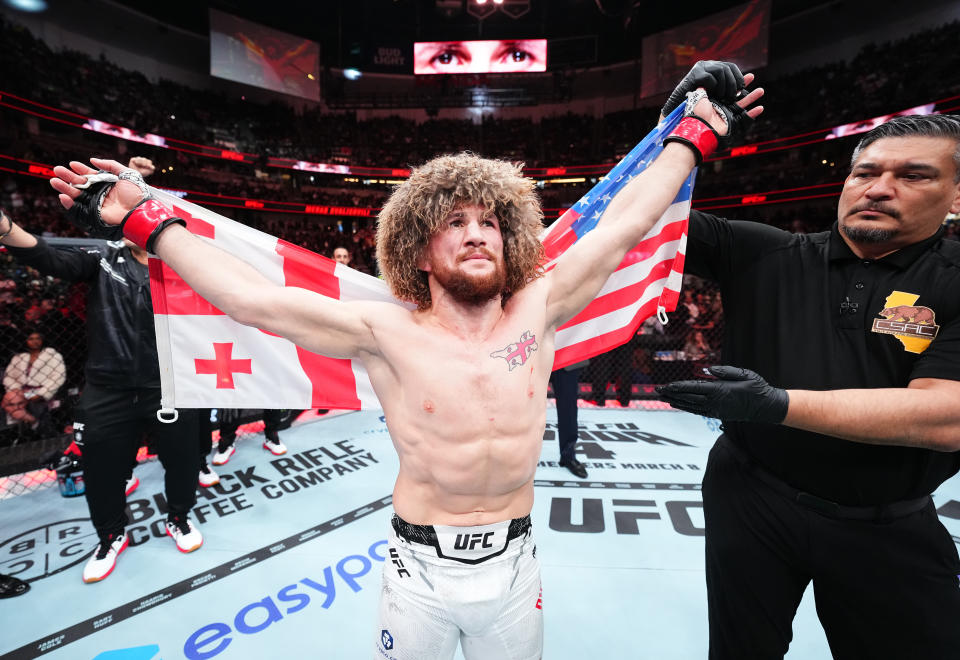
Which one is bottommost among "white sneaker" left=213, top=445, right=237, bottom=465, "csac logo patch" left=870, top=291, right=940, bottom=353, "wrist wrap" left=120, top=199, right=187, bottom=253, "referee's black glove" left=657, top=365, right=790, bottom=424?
"white sneaker" left=213, top=445, right=237, bottom=465

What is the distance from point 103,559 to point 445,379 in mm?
2653

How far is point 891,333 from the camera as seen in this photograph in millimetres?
1243

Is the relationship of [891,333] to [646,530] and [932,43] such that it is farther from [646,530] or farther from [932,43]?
[932,43]

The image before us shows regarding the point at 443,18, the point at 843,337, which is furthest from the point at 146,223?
the point at 443,18

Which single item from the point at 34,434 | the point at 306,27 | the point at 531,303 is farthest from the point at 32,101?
the point at 531,303

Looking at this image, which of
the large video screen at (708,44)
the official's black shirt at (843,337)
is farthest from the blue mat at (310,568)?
the large video screen at (708,44)

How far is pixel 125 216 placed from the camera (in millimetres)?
1315

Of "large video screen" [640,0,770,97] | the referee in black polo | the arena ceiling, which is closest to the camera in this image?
the referee in black polo

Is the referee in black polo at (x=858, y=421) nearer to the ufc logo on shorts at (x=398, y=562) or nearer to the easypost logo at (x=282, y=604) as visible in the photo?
the ufc logo on shorts at (x=398, y=562)

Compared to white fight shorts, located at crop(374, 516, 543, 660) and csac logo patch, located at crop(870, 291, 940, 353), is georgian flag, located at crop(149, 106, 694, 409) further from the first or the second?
white fight shorts, located at crop(374, 516, 543, 660)

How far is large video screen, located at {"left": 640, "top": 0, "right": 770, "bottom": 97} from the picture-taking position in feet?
46.7

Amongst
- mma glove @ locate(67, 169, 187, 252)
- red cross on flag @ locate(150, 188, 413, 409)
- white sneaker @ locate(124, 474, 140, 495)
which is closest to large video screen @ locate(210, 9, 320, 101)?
white sneaker @ locate(124, 474, 140, 495)

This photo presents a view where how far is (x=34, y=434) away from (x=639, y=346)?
23.1 ft

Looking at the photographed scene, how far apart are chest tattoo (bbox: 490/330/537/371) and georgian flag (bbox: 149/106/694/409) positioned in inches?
25.5
